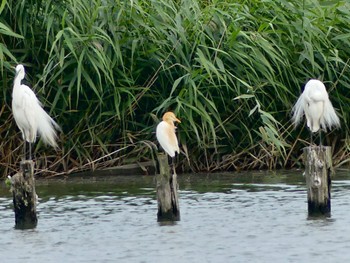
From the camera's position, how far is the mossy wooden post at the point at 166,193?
34.2ft

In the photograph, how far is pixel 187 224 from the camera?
11.0m

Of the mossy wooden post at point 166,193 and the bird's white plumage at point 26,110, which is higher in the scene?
the bird's white plumage at point 26,110

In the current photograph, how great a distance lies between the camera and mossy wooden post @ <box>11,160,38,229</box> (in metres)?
10.5

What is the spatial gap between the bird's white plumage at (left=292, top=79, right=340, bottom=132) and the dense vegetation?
1.67 ft

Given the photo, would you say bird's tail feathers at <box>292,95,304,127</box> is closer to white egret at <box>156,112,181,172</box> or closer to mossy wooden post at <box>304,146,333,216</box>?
white egret at <box>156,112,181,172</box>

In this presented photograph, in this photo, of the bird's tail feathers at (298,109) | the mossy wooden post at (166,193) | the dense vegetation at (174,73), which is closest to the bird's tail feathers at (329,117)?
the bird's tail feathers at (298,109)

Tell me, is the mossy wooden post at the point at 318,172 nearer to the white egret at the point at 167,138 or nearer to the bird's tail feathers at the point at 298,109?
the white egret at the point at 167,138

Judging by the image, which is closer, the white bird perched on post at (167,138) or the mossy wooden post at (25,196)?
the mossy wooden post at (25,196)

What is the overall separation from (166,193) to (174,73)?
318 centimetres

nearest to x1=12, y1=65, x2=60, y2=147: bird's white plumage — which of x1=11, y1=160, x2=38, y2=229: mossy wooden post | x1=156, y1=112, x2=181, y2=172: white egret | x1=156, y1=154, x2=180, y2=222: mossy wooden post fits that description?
x1=156, y1=112, x2=181, y2=172: white egret

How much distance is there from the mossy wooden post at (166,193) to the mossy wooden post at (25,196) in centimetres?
102

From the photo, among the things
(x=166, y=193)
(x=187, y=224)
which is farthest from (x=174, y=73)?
(x=166, y=193)

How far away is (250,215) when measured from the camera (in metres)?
11.5

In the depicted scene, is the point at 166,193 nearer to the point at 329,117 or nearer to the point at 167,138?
the point at 167,138
